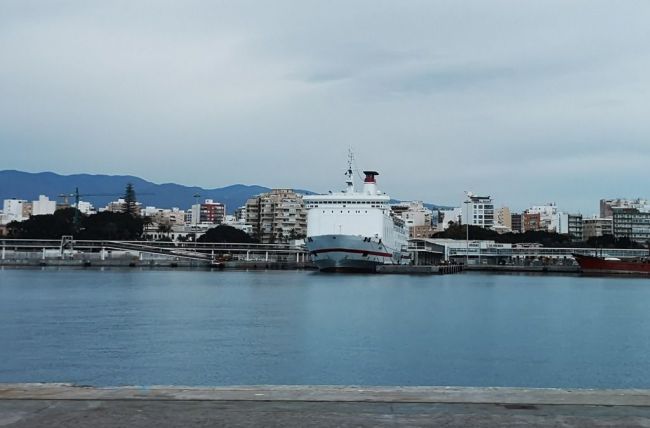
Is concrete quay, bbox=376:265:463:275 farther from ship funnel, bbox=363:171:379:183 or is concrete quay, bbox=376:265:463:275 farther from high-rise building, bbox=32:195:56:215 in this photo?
high-rise building, bbox=32:195:56:215

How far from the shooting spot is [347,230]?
68938 millimetres

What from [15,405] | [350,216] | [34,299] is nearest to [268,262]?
[350,216]

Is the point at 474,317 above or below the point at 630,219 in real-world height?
below

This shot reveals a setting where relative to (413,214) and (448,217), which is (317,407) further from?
(448,217)

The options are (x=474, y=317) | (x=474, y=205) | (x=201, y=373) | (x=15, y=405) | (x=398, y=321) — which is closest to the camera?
(x=15, y=405)

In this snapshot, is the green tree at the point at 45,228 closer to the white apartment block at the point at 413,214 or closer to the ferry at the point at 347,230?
the ferry at the point at 347,230

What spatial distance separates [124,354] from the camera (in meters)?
16.8

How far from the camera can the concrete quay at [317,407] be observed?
554 centimetres

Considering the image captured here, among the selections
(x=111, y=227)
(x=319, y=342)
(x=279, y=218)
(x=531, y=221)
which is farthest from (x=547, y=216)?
(x=319, y=342)

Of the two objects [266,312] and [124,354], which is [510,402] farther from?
[266,312]

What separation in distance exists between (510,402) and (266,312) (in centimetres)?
2265

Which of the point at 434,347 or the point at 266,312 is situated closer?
the point at 434,347

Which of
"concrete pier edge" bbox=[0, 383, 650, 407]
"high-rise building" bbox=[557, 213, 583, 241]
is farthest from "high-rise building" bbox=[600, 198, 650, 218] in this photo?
"concrete pier edge" bbox=[0, 383, 650, 407]

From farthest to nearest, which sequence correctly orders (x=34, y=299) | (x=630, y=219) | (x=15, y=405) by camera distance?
(x=630, y=219) → (x=34, y=299) → (x=15, y=405)
